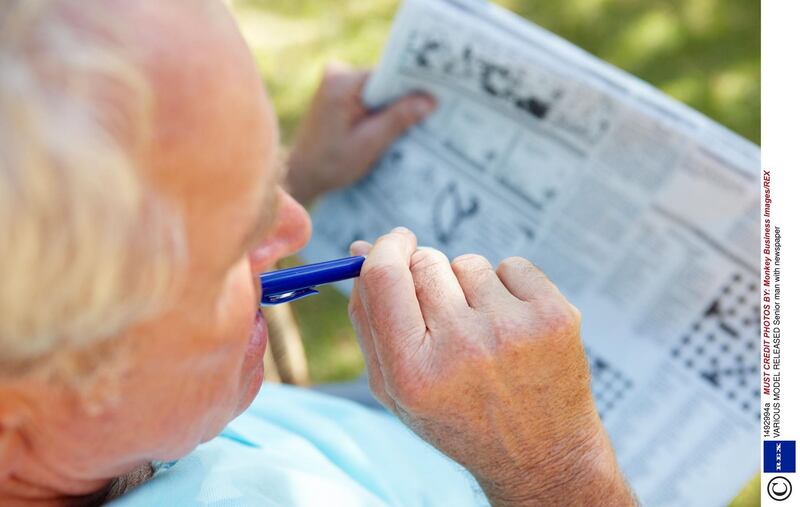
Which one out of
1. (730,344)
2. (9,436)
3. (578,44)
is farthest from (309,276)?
(578,44)

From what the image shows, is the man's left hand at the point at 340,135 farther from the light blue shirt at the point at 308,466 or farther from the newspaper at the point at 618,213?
the light blue shirt at the point at 308,466

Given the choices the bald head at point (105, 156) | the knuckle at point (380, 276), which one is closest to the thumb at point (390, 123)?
the knuckle at point (380, 276)

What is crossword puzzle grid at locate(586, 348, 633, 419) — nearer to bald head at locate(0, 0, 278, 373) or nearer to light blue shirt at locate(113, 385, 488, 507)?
light blue shirt at locate(113, 385, 488, 507)

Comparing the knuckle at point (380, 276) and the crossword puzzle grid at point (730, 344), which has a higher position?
the knuckle at point (380, 276)

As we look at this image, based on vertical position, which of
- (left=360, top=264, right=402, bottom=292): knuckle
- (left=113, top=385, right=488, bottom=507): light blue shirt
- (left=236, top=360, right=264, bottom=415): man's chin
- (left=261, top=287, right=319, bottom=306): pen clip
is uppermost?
(left=360, top=264, right=402, bottom=292): knuckle

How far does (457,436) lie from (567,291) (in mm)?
468

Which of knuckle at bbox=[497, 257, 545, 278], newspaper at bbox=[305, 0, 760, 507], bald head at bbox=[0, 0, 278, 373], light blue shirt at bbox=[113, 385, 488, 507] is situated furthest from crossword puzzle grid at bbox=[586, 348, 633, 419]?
bald head at bbox=[0, 0, 278, 373]

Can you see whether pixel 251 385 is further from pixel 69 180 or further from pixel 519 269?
pixel 69 180

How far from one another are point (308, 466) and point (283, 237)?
36 centimetres

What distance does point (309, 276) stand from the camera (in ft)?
2.98

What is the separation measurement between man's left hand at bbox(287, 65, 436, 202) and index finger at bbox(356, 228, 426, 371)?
20.5 inches

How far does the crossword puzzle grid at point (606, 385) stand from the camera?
1.28 metres

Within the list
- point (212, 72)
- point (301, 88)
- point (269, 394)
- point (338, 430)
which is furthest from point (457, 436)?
point (301, 88)

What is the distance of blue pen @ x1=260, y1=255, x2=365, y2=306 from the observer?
0.90 metres
